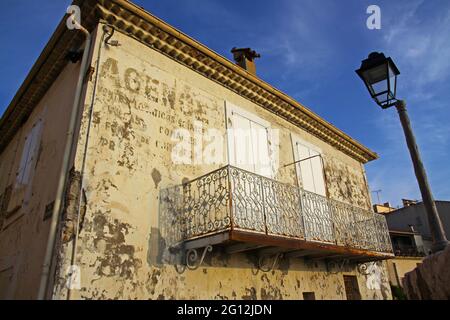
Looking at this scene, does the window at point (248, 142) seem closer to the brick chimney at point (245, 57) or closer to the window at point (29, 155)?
the brick chimney at point (245, 57)

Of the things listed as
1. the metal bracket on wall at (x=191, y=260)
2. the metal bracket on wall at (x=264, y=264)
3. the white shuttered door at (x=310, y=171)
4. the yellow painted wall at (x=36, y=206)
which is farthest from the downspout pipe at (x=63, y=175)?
the white shuttered door at (x=310, y=171)

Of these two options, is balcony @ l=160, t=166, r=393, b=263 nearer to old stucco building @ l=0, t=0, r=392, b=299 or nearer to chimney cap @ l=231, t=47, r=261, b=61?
old stucco building @ l=0, t=0, r=392, b=299

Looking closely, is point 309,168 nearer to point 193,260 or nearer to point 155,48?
point 193,260

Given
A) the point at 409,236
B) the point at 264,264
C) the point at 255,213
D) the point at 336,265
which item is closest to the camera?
the point at 255,213

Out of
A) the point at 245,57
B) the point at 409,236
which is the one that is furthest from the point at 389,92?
the point at 409,236

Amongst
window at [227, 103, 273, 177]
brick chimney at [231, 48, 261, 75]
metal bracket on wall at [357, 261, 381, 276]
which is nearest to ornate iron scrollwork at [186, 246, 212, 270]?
window at [227, 103, 273, 177]

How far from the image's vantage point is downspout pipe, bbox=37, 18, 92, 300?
4.64 metres

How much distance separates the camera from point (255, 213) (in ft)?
20.7

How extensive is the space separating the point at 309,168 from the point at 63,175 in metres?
6.98

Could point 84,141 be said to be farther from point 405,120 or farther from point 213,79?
point 405,120

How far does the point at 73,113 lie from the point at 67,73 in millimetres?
1967

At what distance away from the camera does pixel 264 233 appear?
6.05m

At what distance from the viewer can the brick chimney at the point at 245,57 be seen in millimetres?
10453
